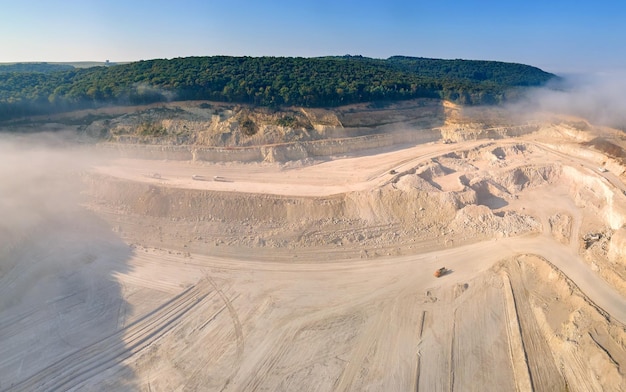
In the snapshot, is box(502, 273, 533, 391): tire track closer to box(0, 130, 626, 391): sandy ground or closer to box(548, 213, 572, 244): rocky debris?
box(0, 130, 626, 391): sandy ground

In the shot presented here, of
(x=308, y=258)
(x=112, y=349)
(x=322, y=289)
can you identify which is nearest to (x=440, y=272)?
(x=322, y=289)

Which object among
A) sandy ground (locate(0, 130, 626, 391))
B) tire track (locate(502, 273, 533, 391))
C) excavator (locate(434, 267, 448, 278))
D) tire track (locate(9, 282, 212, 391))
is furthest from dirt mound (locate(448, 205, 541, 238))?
tire track (locate(9, 282, 212, 391))

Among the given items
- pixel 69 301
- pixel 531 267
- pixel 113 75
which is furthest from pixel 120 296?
pixel 113 75

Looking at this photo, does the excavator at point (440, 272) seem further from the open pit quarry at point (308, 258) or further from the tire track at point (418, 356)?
the tire track at point (418, 356)

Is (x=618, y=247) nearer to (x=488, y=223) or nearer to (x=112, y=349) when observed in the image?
(x=488, y=223)

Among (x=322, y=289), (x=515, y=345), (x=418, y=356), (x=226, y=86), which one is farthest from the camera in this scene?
(x=226, y=86)

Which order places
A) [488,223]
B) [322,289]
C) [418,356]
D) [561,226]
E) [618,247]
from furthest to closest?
[488,223], [561,226], [618,247], [322,289], [418,356]
